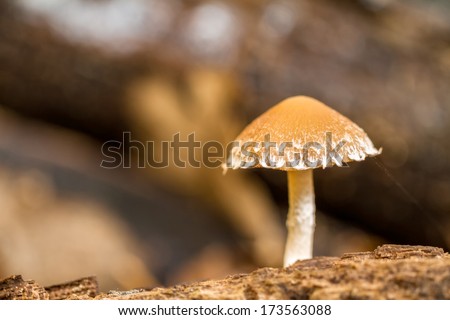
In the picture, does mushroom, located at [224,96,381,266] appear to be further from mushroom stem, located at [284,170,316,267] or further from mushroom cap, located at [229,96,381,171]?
mushroom stem, located at [284,170,316,267]

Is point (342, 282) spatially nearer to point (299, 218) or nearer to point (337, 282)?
point (337, 282)

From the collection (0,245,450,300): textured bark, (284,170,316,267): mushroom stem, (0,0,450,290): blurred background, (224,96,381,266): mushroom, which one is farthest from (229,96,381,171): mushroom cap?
(0,0,450,290): blurred background

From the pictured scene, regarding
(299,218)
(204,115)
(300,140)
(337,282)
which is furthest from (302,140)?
(204,115)

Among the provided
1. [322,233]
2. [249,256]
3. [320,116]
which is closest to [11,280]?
[320,116]

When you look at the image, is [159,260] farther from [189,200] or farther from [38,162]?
[38,162]

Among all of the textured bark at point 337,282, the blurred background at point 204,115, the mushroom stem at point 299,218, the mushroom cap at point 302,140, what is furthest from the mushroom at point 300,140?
the blurred background at point 204,115

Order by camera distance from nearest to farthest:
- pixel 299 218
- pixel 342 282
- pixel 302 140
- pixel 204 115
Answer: pixel 342 282 < pixel 302 140 < pixel 299 218 < pixel 204 115

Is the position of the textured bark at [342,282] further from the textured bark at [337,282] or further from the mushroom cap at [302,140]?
the mushroom cap at [302,140]
